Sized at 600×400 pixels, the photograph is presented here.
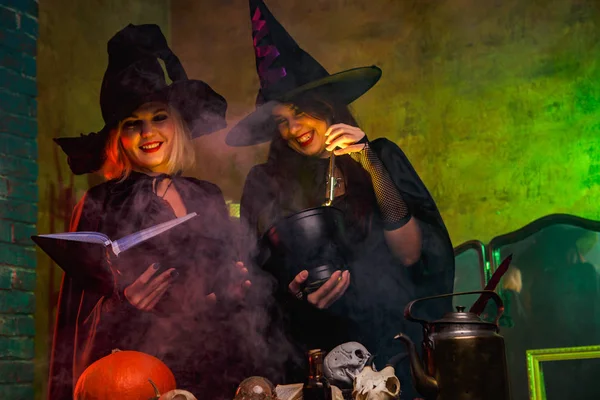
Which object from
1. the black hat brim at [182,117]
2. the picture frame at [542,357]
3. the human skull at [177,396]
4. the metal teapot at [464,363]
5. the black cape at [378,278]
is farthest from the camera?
the black hat brim at [182,117]

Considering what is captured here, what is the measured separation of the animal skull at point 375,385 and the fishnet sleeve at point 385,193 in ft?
2.08

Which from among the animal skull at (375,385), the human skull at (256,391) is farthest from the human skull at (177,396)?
the animal skull at (375,385)

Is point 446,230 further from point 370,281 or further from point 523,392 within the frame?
point 523,392

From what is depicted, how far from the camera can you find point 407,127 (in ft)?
8.92

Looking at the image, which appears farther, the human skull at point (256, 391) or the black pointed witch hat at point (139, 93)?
the black pointed witch hat at point (139, 93)

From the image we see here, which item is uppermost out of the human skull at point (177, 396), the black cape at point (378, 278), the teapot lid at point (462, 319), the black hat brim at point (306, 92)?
the black hat brim at point (306, 92)

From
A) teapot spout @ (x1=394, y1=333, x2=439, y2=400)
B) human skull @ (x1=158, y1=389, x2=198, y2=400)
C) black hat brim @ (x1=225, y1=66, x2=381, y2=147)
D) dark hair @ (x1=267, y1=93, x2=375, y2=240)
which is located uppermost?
black hat brim @ (x1=225, y1=66, x2=381, y2=147)

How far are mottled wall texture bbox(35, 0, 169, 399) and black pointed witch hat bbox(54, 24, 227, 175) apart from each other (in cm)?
3

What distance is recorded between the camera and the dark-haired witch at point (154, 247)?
2768mm

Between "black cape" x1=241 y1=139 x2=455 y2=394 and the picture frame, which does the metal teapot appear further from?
"black cape" x1=241 y1=139 x2=455 y2=394

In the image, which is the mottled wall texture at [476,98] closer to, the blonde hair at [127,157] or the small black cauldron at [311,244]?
the blonde hair at [127,157]

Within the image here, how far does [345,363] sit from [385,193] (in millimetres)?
657

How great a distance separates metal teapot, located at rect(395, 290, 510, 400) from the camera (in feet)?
6.84

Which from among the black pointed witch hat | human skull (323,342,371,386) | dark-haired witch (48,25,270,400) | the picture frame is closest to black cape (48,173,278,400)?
dark-haired witch (48,25,270,400)
